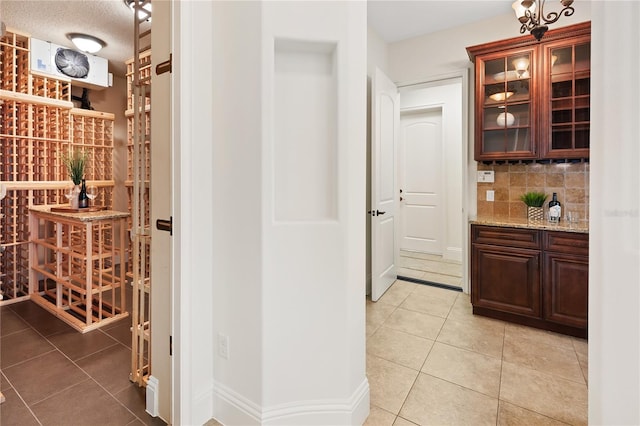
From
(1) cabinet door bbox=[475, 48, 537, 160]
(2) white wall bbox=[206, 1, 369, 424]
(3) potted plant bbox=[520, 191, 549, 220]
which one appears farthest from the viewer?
(3) potted plant bbox=[520, 191, 549, 220]

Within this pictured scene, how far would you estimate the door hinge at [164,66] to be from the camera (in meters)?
1.52

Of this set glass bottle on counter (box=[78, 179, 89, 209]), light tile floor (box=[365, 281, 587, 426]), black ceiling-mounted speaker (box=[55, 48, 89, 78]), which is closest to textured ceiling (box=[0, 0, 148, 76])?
black ceiling-mounted speaker (box=[55, 48, 89, 78])

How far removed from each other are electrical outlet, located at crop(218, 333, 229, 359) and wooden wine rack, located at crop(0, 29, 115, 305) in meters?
3.02

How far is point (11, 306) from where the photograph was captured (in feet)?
10.5

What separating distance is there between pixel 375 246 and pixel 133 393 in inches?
87.9

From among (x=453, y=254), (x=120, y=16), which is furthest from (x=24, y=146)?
(x=453, y=254)

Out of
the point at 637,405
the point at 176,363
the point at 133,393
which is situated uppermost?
the point at 637,405

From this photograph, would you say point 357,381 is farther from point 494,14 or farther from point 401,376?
point 494,14

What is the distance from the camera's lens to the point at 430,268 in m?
4.48

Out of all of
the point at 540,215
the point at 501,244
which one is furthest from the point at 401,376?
the point at 540,215

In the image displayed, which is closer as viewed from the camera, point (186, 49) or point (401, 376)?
point (186, 49)

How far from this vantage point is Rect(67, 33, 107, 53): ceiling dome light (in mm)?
3389

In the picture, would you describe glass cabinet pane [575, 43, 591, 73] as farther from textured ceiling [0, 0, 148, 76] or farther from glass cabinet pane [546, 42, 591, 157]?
textured ceiling [0, 0, 148, 76]

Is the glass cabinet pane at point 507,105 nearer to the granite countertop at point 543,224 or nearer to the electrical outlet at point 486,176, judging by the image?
the electrical outlet at point 486,176
